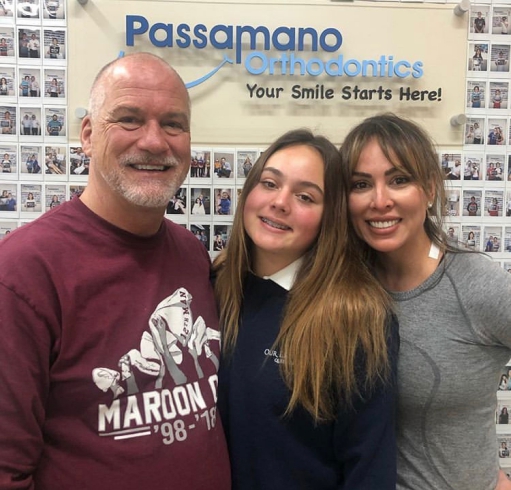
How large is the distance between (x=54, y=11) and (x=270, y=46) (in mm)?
765

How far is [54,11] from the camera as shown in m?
1.65

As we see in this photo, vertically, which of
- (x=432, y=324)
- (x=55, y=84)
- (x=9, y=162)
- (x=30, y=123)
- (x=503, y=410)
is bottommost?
(x=503, y=410)

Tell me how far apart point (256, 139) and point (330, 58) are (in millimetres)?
397

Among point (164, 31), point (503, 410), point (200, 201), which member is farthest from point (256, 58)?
point (503, 410)

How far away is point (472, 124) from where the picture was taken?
5.86 ft

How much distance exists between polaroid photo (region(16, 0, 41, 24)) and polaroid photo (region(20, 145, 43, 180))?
1.43 feet

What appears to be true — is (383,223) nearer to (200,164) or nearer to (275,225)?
(275,225)

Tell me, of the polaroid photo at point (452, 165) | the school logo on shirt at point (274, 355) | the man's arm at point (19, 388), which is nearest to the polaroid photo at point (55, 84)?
the man's arm at point (19, 388)

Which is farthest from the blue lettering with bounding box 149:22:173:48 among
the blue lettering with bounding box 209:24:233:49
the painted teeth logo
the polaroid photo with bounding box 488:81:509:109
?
the polaroid photo with bounding box 488:81:509:109

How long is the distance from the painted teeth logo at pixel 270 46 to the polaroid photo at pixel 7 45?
16.0 inches

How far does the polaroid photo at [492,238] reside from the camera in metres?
1.83

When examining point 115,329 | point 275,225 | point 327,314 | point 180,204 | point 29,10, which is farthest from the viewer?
point 180,204

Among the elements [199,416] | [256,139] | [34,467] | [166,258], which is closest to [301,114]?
[256,139]

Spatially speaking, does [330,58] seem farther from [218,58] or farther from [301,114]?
[218,58]
